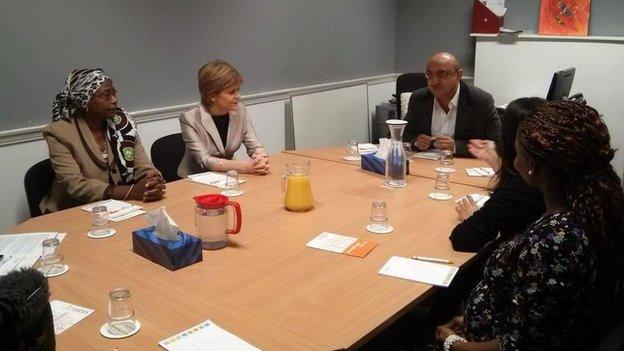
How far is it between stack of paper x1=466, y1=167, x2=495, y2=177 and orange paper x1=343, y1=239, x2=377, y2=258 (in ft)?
3.67

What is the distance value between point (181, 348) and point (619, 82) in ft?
14.4

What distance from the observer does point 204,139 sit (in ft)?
9.77

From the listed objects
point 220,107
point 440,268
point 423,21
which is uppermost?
point 423,21

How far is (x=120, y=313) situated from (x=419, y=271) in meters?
0.86

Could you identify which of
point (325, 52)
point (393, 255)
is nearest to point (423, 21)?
point (325, 52)

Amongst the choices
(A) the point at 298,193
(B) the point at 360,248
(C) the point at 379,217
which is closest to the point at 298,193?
(A) the point at 298,193

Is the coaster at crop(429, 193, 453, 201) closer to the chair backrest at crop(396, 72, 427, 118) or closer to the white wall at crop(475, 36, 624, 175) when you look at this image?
the chair backrest at crop(396, 72, 427, 118)

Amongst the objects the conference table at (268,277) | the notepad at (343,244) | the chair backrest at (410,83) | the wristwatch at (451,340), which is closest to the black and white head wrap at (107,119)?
the conference table at (268,277)

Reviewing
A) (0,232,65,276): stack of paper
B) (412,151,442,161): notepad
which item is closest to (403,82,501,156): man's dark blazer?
(412,151,442,161): notepad

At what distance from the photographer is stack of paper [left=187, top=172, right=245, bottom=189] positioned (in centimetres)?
257

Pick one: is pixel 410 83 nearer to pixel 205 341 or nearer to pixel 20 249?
pixel 20 249

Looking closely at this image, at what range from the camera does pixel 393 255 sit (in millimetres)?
1737

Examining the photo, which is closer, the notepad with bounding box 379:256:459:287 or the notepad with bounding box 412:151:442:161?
the notepad with bounding box 379:256:459:287

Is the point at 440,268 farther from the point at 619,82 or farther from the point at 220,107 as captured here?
the point at 619,82
